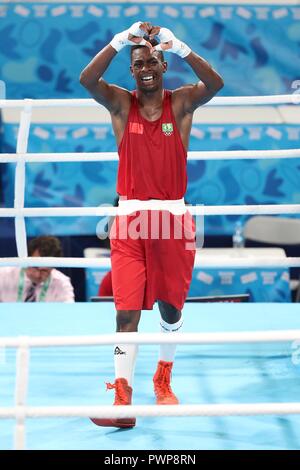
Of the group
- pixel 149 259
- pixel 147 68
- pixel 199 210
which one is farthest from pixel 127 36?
pixel 199 210

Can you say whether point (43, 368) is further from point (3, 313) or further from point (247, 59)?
point (247, 59)

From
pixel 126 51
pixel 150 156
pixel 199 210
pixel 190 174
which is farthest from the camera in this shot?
pixel 126 51

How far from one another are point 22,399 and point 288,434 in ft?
3.69

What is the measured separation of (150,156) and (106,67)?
14.5 inches

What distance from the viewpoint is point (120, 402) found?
9.86ft

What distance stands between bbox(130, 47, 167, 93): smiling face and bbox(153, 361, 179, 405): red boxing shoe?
1086mm

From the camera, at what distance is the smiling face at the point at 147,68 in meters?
3.06

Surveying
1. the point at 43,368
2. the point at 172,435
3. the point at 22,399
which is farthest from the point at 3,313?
the point at 22,399

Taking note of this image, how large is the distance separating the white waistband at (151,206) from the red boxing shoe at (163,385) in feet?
2.02

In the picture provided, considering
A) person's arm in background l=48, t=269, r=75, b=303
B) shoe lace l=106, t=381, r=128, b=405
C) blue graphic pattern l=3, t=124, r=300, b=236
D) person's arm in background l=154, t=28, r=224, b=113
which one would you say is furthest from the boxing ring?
blue graphic pattern l=3, t=124, r=300, b=236

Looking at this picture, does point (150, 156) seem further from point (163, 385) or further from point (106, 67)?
point (163, 385)

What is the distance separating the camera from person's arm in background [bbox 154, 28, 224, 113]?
306 centimetres

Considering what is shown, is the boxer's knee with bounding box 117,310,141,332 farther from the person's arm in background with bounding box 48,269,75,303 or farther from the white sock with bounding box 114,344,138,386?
the person's arm in background with bounding box 48,269,75,303

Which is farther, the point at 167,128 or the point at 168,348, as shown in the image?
the point at 168,348
